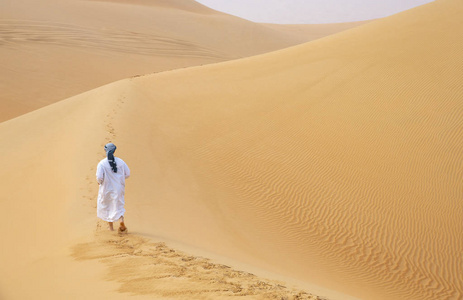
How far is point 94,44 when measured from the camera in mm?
33219

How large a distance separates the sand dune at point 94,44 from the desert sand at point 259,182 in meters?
11.5

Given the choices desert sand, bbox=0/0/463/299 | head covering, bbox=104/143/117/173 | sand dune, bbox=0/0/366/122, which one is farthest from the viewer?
sand dune, bbox=0/0/366/122

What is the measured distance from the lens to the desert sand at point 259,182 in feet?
18.9

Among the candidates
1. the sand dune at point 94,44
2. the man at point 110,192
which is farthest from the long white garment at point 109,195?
the sand dune at point 94,44

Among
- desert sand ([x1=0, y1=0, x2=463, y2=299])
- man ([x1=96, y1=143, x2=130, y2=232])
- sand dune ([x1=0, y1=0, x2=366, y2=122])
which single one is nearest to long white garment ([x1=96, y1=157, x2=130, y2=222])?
man ([x1=96, y1=143, x2=130, y2=232])

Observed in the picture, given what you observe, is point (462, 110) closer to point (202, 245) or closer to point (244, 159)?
point (244, 159)

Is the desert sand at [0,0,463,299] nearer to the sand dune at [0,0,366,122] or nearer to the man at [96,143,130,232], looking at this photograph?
the man at [96,143,130,232]

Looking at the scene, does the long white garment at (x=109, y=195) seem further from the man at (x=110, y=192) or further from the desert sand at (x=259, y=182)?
the desert sand at (x=259, y=182)

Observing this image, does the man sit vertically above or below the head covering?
below

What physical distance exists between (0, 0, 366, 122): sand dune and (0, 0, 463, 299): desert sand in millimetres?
11456

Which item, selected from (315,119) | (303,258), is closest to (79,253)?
(303,258)

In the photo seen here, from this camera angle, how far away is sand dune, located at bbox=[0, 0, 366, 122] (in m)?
A: 26.3

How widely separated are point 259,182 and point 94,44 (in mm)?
25757

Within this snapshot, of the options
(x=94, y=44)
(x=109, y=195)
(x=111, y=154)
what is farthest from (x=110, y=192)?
(x=94, y=44)
